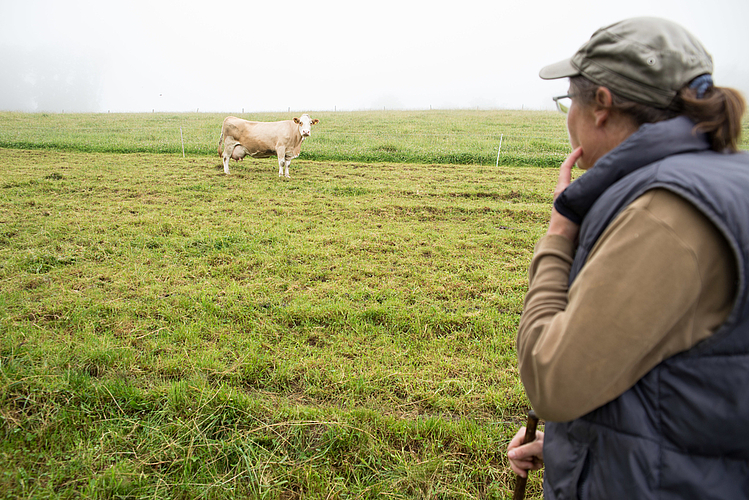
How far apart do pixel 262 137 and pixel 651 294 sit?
12.0 meters

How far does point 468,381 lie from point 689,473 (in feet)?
7.05

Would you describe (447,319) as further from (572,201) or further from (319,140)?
(319,140)

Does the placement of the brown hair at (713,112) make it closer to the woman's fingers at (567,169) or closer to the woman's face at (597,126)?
the woman's face at (597,126)

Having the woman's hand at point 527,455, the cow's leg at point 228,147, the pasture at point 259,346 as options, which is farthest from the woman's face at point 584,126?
the cow's leg at point 228,147

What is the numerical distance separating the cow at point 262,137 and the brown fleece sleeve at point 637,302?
11418 mm

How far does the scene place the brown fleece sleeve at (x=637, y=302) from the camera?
0.81 metres

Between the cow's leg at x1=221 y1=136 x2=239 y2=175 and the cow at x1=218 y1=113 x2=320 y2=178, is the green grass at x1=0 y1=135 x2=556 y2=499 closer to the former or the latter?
the cow's leg at x1=221 y1=136 x2=239 y2=175

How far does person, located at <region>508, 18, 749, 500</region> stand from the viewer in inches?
32.0

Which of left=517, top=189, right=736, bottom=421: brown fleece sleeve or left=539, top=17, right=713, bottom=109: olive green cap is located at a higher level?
left=539, top=17, right=713, bottom=109: olive green cap

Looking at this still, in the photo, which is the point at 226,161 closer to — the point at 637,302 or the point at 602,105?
the point at 602,105

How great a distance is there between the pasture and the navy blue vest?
1.41m

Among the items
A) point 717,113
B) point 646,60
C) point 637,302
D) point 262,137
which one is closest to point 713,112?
point 717,113

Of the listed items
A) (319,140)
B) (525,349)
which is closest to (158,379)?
(525,349)

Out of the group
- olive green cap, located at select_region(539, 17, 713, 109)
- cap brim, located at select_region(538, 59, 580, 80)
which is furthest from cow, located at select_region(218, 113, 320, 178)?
olive green cap, located at select_region(539, 17, 713, 109)
